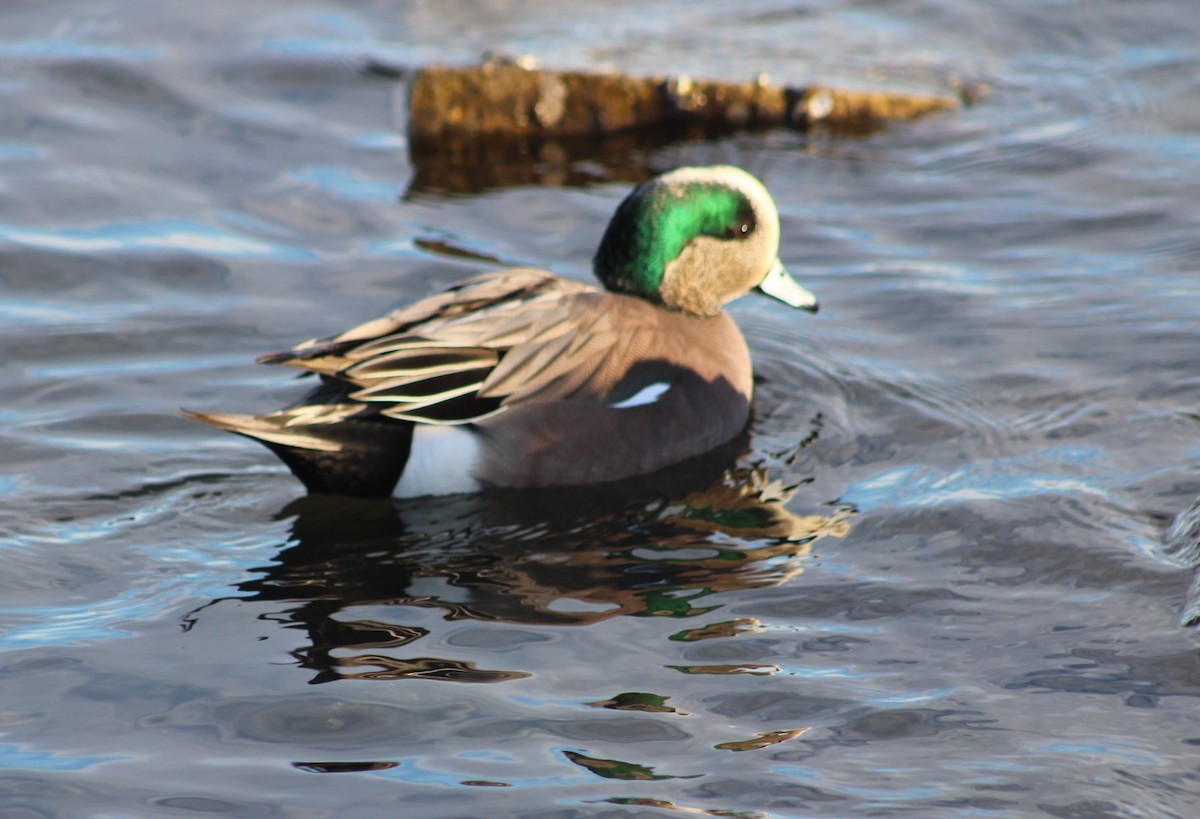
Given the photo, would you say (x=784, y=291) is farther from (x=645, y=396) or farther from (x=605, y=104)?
(x=605, y=104)

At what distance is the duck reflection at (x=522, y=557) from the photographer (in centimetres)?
479

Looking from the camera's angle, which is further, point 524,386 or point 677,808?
point 524,386

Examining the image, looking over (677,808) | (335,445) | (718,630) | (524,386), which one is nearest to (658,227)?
(524,386)

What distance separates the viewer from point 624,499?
5820 mm

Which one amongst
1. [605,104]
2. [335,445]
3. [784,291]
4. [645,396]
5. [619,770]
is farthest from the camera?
[605,104]

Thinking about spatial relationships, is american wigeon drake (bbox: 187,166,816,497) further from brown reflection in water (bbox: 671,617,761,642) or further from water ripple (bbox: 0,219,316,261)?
water ripple (bbox: 0,219,316,261)

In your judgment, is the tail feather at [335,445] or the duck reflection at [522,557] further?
the tail feather at [335,445]

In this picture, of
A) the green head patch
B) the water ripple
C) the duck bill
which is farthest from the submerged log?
the green head patch

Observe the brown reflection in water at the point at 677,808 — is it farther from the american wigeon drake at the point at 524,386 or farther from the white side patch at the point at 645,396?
the white side patch at the point at 645,396

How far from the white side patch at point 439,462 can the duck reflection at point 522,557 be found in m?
0.06

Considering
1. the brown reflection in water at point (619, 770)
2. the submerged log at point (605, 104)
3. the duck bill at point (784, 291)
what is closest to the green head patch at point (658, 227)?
the duck bill at point (784, 291)

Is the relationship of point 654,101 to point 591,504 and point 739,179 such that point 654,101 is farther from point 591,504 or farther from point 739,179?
point 591,504

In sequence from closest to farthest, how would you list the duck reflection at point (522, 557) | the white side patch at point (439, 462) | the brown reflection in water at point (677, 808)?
the brown reflection in water at point (677, 808), the duck reflection at point (522, 557), the white side patch at point (439, 462)

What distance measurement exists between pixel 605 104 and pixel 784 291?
2.81m
